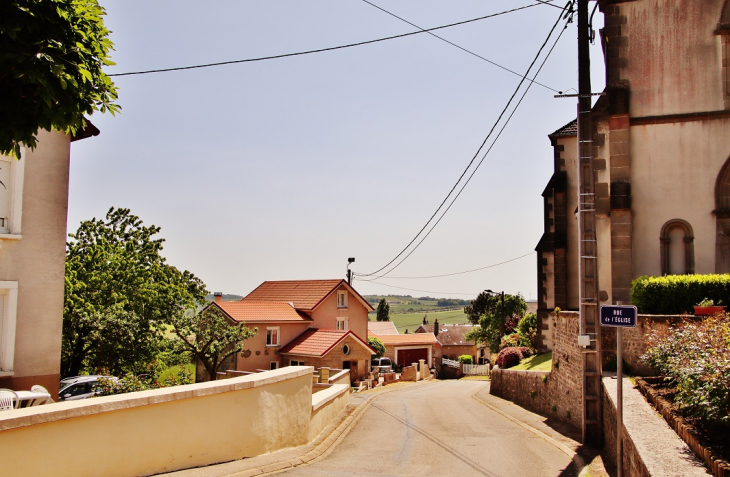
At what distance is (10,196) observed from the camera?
1225 centimetres

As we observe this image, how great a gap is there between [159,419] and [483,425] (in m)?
11.8

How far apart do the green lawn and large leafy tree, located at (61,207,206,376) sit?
14357 millimetres

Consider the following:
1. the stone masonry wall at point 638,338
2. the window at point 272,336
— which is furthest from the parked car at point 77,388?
the window at point 272,336

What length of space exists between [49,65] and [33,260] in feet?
21.3

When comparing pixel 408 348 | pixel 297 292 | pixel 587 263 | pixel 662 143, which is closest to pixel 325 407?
pixel 587 263

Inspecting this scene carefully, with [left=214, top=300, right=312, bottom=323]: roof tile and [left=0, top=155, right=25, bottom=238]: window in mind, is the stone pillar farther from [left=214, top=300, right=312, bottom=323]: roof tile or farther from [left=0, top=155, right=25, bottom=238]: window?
[left=214, top=300, right=312, bottom=323]: roof tile

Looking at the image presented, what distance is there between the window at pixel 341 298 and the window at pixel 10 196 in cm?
3438

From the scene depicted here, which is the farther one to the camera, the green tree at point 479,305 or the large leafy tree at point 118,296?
the green tree at point 479,305

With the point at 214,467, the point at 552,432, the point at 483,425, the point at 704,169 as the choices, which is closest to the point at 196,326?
the point at 483,425

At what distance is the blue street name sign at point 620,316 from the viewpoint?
9.74m

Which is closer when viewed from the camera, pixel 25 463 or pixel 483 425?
pixel 25 463

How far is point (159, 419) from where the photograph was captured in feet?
28.9

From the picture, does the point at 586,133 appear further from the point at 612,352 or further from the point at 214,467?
the point at 214,467

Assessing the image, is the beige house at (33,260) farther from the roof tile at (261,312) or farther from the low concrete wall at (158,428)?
the roof tile at (261,312)
